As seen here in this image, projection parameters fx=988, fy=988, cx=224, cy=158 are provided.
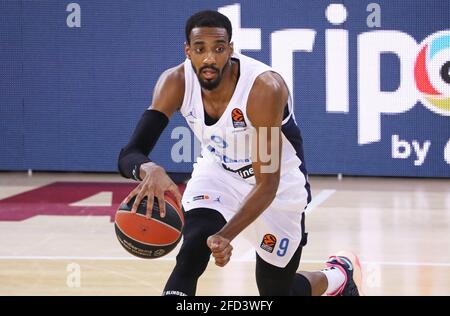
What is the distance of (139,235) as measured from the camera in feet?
14.0

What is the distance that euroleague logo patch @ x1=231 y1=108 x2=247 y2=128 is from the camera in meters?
4.39

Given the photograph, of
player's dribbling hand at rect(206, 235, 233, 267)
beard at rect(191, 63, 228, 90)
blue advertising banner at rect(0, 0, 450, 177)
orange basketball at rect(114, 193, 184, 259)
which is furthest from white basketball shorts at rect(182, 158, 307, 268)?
blue advertising banner at rect(0, 0, 450, 177)

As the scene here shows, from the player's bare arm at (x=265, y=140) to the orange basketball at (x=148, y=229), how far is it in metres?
0.36

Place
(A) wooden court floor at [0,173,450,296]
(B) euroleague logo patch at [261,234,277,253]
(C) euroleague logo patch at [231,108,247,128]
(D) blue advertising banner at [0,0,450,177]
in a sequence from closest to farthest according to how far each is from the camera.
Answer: (C) euroleague logo patch at [231,108,247,128]
(B) euroleague logo patch at [261,234,277,253]
(A) wooden court floor at [0,173,450,296]
(D) blue advertising banner at [0,0,450,177]

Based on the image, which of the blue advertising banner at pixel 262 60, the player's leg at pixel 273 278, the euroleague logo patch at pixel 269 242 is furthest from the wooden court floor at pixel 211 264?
the euroleague logo patch at pixel 269 242

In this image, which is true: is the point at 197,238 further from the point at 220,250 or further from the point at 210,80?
the point at 210,80

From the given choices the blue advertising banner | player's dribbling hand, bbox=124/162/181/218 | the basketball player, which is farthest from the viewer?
the blue advertising banner

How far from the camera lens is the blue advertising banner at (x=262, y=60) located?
10547mm

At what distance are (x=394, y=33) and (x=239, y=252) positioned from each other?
4.24 metres

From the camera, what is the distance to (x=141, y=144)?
428 cm

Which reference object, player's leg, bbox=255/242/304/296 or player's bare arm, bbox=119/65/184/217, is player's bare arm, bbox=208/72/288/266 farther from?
player's leg, bbox=255/242/304/296

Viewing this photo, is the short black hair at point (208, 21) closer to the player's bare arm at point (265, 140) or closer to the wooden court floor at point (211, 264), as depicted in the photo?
the player's bare arm at point (265, 140)

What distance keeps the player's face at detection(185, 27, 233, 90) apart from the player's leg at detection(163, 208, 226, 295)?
614 mm
